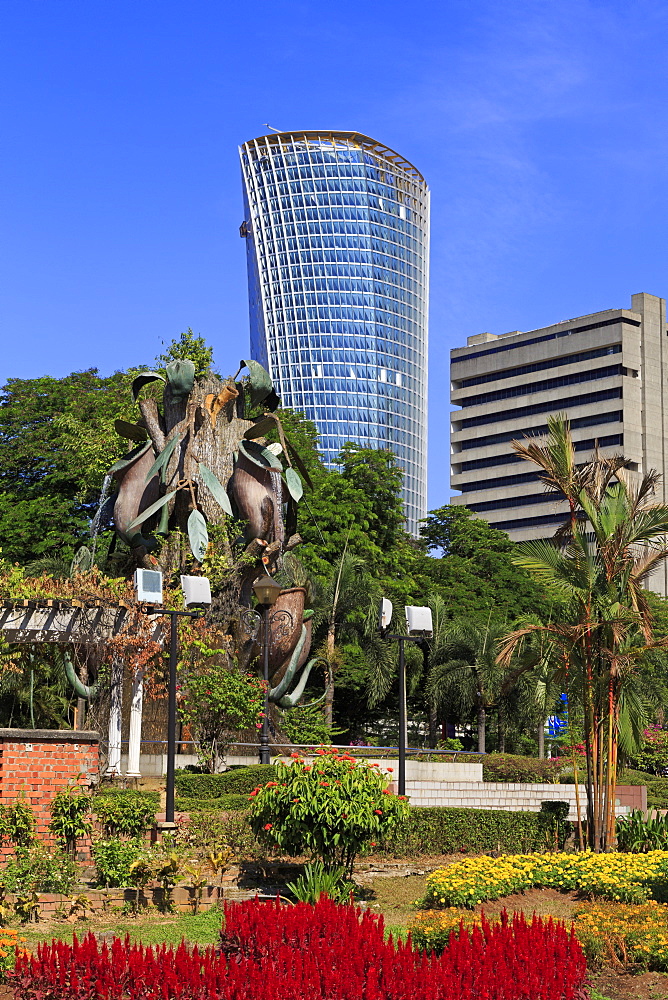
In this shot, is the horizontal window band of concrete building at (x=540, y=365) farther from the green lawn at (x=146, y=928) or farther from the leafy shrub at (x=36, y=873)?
the green lawn at (x=146, y=928)

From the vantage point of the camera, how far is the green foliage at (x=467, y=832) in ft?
53.5

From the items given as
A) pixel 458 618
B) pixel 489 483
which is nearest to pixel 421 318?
pixel 489 483

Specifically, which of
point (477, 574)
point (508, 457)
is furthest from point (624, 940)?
point (508, 457)

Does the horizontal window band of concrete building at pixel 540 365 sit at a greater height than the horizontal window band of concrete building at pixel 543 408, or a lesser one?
greater

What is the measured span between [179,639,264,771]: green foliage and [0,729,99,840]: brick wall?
9084 millimetres

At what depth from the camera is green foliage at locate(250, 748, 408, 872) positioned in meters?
12.8

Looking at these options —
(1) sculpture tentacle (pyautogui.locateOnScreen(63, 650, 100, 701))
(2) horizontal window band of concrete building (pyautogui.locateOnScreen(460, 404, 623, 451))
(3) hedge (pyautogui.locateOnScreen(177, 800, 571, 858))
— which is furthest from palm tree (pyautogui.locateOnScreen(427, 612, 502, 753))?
(2) horizontal window band of concrete building (pyautogui.locateOnScreen(460, 404, 623, 451))

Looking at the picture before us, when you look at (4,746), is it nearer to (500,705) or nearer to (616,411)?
(500,705)

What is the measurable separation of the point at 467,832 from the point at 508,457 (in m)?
115

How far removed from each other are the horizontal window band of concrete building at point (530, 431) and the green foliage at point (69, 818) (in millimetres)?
97978

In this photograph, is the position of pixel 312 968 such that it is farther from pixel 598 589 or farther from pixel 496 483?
pixel 496 483

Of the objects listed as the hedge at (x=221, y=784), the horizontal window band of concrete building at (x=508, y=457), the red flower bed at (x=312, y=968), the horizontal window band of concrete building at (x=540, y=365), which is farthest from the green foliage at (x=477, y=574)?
the horizontal window band of concrete building at (x=540, y=365)

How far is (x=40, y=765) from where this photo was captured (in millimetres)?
12836

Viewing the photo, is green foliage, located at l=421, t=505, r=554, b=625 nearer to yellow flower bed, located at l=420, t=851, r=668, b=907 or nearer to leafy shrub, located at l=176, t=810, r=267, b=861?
leafy shrub, located at l=176, t=810, r=267, b=861
